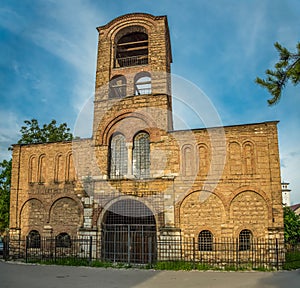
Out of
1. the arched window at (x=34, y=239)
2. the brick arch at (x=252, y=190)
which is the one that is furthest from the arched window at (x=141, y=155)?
the arched window at (x=34, y=239)

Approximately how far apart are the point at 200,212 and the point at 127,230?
403 centimetres

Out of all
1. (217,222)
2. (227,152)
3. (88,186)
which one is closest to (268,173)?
(227,152)

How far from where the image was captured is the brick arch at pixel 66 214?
1712 centimetres

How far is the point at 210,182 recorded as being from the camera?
15648 millimetres

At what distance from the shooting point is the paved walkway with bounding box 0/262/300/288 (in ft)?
34.3

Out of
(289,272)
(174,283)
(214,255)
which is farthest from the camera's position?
(214,255)

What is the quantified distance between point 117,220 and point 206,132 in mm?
6505

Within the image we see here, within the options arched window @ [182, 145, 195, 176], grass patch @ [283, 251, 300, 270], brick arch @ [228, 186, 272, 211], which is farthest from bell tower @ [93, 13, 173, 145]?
grass patch @ [283, 251, 300, 270]

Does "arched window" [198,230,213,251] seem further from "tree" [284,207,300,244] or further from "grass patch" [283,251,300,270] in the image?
"tree" [284,207,300,244]

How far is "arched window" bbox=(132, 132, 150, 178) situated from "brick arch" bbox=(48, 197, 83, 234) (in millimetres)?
3573

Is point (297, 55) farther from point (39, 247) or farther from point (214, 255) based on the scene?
point (39, 247)

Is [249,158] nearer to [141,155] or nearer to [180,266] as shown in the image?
[141,155]

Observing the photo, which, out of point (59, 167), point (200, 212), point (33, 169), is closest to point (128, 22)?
point (59, 167)

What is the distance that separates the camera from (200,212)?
1552 cm
